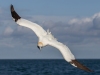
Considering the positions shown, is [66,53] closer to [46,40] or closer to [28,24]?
[46,40]

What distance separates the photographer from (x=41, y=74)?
3167 inches

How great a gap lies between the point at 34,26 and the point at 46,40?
1.39 metres

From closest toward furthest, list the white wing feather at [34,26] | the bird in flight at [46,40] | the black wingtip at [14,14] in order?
the bird in flight at [46,40]
the white wing feather at [34,26]
the black wingtip at [14,14]

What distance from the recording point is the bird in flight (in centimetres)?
2075

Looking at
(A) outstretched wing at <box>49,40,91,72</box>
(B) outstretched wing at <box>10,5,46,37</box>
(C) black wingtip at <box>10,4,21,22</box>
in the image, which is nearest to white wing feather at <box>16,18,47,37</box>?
(B) outstretched wing at <box>10,5,46,37</box>

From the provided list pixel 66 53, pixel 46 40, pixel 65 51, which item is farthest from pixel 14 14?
pixel 66 53

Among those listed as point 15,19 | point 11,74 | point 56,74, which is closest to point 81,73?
point 56,74

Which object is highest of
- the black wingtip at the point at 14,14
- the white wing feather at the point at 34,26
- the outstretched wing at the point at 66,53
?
the black wingtip at the point at 14,14

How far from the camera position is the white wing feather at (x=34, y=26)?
74.1 feet

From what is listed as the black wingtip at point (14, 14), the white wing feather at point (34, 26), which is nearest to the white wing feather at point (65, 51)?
the white wing feather at point (34, 26)

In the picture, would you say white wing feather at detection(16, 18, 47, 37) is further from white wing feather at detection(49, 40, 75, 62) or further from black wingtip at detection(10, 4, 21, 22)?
white wing feather at detection(49, 40, 75, 62)

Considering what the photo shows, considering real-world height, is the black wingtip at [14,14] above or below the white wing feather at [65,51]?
above

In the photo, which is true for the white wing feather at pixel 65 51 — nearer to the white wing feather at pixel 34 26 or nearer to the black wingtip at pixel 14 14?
the white wing feather at pixel 34 26

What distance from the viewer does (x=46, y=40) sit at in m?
22.1
